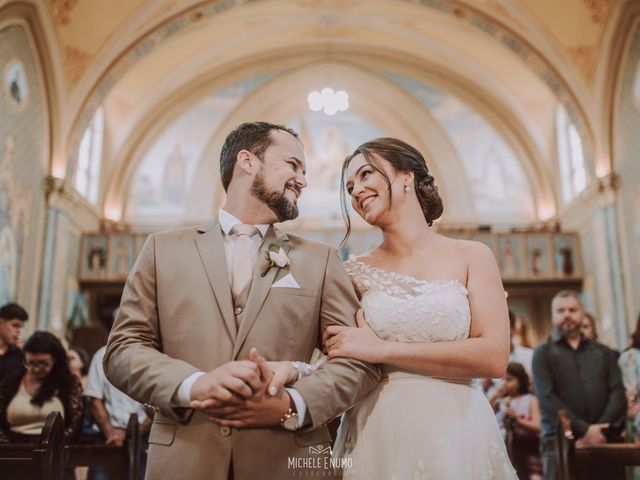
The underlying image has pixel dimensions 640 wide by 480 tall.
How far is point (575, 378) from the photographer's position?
5.38m

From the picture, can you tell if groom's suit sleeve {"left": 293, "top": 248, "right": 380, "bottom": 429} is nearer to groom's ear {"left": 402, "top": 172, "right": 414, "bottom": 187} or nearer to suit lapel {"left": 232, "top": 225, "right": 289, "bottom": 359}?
suit lapel {"left": 232, "top": 225, "right": 289, "bottom": 359}

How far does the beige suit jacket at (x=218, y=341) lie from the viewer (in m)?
2.14

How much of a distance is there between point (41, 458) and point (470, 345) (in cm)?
283

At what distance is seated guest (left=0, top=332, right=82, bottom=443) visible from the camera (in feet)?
17.1

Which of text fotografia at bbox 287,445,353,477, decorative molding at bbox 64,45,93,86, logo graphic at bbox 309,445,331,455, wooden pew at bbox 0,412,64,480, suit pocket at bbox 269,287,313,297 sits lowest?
wooden pew at bbox 0,412,64,480

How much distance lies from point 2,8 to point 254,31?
21.5ft

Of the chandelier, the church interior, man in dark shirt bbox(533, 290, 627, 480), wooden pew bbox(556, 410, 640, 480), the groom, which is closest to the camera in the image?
the groom

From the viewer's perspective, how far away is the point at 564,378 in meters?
5.39

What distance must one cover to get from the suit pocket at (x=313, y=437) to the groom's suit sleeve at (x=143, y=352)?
0.39m

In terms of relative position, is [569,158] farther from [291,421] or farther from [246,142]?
[291,421]

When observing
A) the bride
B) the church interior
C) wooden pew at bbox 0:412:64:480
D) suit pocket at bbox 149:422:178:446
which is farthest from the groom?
the church interior

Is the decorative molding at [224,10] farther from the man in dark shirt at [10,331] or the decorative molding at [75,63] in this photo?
the man in dark shirt at [10,331]

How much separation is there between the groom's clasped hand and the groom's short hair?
2.95 feet

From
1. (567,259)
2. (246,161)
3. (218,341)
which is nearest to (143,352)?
(218,341)
